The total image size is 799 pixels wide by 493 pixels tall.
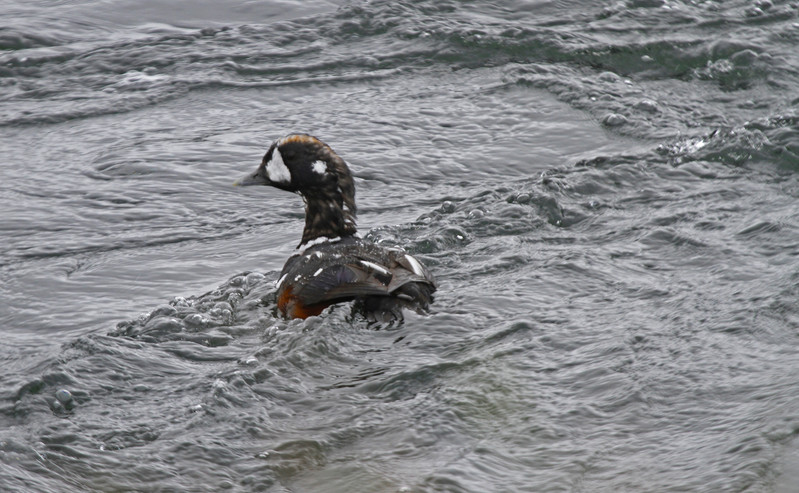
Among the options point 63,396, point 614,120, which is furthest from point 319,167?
point 614,120

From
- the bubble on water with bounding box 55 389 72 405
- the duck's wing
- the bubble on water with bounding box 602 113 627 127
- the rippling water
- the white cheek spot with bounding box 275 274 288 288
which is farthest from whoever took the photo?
the bubble on water with bounding box 602 113 627 127

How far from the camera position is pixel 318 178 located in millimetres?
7359

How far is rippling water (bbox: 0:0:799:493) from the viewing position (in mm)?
5066

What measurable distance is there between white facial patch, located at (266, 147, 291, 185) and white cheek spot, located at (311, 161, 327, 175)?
19 centimetres

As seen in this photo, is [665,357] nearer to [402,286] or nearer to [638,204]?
[402,286]

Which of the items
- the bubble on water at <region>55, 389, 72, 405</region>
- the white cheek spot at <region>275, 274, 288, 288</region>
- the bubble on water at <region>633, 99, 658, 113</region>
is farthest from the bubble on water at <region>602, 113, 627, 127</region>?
the bubble on water at <region>55, 389, 72, 405</region>

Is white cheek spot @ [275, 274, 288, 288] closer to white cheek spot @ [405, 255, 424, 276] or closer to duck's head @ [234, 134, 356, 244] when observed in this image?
duck's head @ [234, 134, 356, 244]

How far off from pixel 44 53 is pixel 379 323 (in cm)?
668

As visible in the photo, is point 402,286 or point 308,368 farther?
point 402,286

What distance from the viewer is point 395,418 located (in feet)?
17.5

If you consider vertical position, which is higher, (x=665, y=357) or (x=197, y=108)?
(x=197, y=108)

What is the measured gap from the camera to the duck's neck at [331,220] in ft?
24.2

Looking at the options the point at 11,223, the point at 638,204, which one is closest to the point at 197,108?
the point at 11,223

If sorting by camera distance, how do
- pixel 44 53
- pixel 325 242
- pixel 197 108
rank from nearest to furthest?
pixel 325 242, pixel 197 108, pixel 44 53
